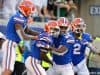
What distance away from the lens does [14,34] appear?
12.2m

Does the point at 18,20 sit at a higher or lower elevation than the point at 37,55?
higher

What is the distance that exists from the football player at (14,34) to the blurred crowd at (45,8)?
2.46 m

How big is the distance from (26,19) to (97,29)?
20.7 feet

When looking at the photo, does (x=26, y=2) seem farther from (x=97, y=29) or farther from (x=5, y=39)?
(x=97, y=29)

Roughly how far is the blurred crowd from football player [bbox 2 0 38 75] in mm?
2457

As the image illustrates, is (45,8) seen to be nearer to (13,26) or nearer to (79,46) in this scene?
(79,46)

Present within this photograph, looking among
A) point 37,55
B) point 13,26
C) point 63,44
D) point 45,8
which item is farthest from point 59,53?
point 45,8

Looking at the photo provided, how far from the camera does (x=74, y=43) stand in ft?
45.0

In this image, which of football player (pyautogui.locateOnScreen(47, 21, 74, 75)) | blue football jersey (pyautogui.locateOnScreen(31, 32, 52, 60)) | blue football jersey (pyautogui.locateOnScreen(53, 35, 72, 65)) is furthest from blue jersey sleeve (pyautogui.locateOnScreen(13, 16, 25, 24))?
blue football jersey (pyautogui.locateOnScreen(53, 35, 72, 65))

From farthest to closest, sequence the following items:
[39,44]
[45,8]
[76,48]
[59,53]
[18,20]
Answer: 1. [45,8]
2. [76,48]
3. [59,53]
4. [18,20]
5. [39,44]

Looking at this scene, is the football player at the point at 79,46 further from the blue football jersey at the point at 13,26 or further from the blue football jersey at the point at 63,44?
the blue football jersey at the point at 13,26

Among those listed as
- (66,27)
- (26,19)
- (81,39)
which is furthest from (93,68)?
(26,19)

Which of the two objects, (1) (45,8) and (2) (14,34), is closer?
(2) (14,34)

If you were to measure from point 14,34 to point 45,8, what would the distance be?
3931mm
